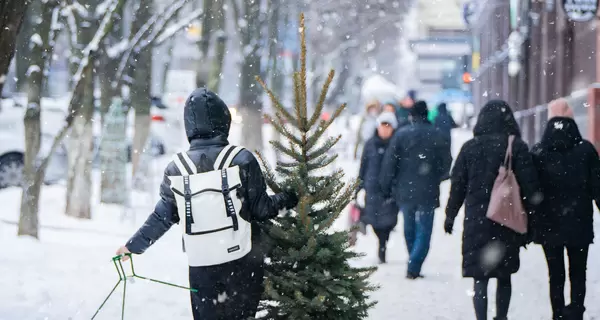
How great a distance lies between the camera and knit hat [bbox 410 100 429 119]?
31.9 ft

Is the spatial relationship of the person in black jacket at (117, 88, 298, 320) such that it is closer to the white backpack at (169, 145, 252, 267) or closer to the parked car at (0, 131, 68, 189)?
the white backpack at (169, 145, 252, 267)

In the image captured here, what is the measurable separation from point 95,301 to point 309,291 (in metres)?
3.72

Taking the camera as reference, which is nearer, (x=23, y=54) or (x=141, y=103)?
(x=141, y=103)

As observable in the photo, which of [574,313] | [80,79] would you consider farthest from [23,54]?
[574,313]

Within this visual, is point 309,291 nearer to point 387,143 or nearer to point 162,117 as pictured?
point 387,143

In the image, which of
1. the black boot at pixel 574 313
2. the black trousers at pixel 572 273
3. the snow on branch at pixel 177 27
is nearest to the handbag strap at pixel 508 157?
the black trousers at pixel 572 273

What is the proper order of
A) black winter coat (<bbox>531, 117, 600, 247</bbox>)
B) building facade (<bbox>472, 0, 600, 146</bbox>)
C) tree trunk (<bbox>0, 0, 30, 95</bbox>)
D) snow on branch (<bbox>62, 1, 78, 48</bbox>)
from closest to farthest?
black winter coat (<bbox>531, 117, 600, 247</bbox>) → tree trunk (<bbox>0, 0, 30, 95</bbox>) → snow on branch (<bbox>62, 1, 78, 48</bbox>) → building facade (<bbox>472, 0, 600, 146</bbox>)

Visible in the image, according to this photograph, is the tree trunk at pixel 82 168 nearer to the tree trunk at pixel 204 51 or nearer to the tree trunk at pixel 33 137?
the tree trunk at pixel 33 137

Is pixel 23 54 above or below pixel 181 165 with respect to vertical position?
above

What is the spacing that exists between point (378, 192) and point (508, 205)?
394 centimetres

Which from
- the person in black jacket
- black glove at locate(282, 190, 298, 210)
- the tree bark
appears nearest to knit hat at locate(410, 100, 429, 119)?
black glove at locate(282, 190, 298, 210)

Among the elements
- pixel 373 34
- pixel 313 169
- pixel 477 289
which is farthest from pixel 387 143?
pixel 373 34

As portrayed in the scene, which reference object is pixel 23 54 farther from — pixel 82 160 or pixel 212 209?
pixel 212 209

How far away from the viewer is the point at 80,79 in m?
11.2
